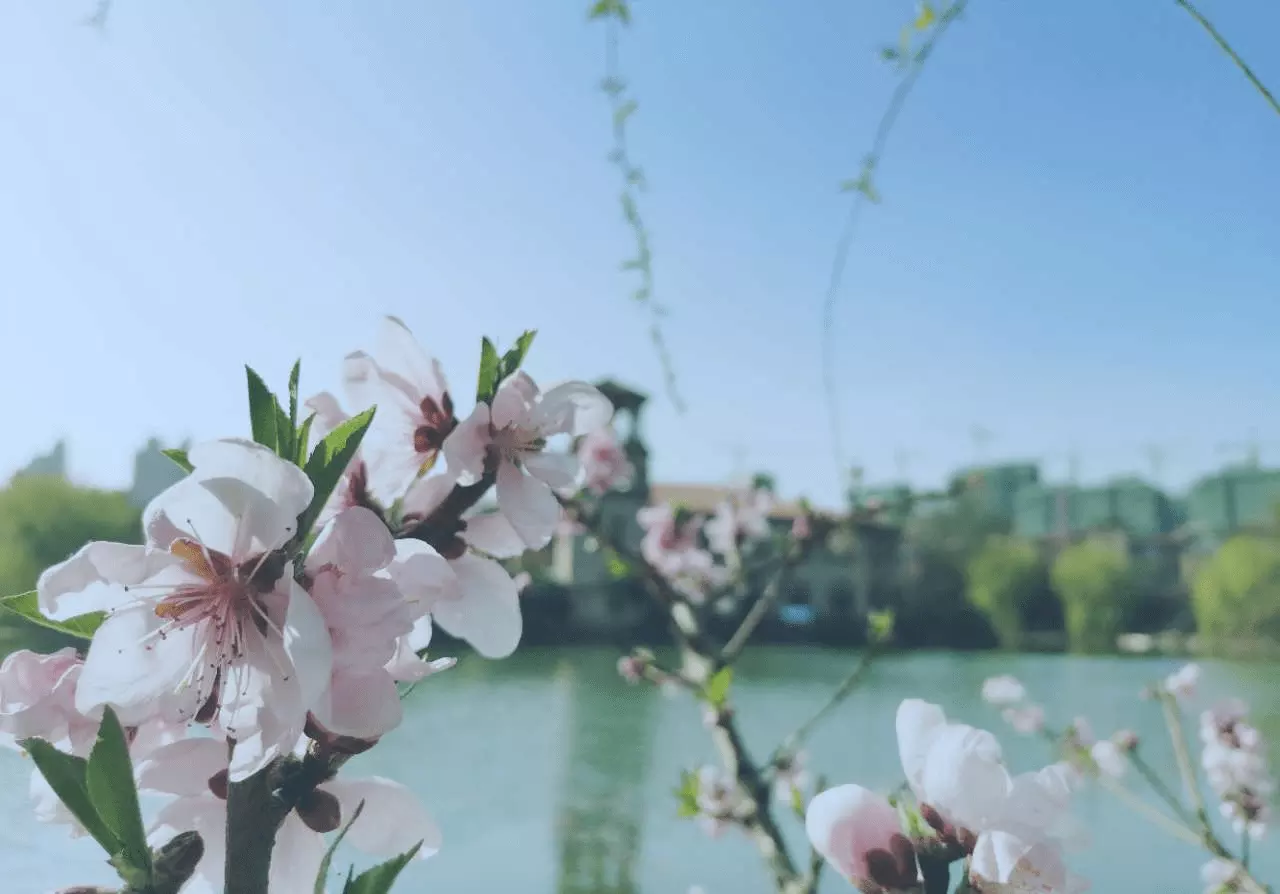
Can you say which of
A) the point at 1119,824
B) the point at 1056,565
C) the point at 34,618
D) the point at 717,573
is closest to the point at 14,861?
the point at 34,618

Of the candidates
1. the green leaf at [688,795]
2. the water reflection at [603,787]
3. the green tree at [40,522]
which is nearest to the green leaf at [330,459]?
the green leaf at [688,795]

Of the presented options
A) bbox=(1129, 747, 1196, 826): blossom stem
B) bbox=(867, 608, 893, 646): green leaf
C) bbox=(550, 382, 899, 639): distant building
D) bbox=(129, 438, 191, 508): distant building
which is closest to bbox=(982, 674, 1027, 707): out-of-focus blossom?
bbox=(1129, 747, 1196, 826): blossom stem

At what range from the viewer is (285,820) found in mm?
356

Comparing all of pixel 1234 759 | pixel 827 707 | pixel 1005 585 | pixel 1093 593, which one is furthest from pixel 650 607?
pixel 1093 593

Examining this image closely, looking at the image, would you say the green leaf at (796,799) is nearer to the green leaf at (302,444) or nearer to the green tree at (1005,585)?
the green leaf at (302,444)

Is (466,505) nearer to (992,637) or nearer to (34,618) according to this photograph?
(34,618)

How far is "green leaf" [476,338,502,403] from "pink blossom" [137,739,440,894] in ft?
0.54

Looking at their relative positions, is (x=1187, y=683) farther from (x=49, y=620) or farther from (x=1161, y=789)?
(x=49, y=620)

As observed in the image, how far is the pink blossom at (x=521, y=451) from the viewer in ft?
1.35

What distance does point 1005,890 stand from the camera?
0.35 meters

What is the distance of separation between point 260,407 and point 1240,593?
18371 millimetres

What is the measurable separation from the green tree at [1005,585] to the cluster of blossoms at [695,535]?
52.8ft

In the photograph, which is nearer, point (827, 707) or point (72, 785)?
point (72, 785)

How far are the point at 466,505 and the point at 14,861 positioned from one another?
45cm
